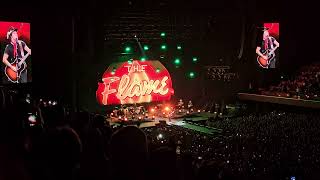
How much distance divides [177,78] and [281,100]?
4664 mm

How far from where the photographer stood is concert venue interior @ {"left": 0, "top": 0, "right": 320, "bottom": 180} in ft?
26.0

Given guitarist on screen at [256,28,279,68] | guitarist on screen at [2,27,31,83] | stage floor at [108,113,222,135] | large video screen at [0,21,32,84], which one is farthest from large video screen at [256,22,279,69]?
guitarist on screen at [2,27,31,83]

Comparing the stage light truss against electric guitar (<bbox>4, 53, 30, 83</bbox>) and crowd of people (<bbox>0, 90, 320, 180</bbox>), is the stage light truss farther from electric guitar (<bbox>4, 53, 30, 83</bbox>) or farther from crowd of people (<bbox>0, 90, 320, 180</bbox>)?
crowd of people (<bbox>0, 90, 320, 180</bbox>)

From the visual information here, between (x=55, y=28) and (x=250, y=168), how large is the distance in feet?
35.2

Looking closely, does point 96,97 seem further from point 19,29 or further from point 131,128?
point 131,128

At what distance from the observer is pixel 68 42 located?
1598 centimetres

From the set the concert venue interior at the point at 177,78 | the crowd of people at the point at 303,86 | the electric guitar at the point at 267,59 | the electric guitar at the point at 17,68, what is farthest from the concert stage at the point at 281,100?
the electric guitar at the point at 17,68

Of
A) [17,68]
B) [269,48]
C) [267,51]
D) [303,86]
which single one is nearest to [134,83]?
[17,68]

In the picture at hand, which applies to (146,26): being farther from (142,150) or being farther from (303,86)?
(142,150)

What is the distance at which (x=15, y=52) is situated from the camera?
47.3ft

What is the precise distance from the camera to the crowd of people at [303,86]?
1764 centimetres

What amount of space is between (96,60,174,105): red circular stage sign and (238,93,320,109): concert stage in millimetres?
3911

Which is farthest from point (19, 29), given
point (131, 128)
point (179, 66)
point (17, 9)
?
point (131, 128)

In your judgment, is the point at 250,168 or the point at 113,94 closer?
the point at 250,168
